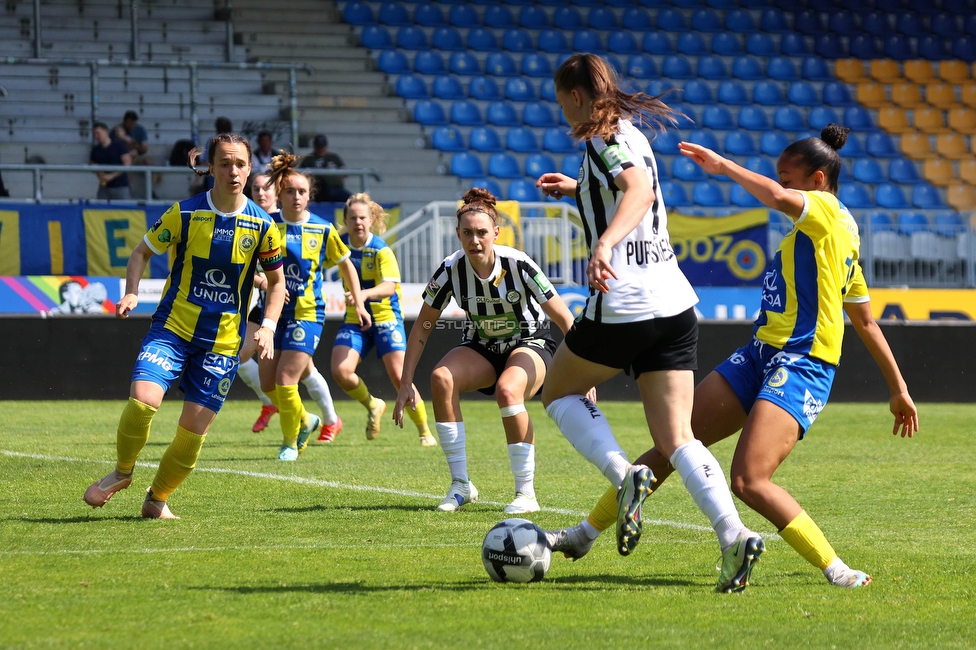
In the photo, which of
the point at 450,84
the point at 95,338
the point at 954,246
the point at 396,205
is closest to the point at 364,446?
the point at 95,338

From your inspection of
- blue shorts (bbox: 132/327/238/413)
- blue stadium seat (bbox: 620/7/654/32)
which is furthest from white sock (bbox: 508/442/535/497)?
blue stadium seat (bbox: 620/7/654/32)

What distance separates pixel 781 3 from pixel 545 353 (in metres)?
22.2

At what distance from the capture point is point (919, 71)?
2620 cm

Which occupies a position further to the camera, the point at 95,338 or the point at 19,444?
the point at 95,338

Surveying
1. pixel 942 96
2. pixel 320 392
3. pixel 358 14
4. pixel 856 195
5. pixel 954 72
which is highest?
pixel 358 14

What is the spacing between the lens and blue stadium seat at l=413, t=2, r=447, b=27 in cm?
2466

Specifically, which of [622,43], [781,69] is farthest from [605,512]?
[781,69]

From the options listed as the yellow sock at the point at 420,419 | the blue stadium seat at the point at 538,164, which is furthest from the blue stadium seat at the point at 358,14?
the yellow sock at the point at 420,419

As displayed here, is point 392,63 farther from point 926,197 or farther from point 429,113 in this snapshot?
point 926,197

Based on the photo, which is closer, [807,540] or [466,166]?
[807,540]

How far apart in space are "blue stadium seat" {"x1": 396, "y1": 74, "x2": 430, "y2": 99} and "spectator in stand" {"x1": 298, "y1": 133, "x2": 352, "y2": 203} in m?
4.23

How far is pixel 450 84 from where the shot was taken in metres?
23.6

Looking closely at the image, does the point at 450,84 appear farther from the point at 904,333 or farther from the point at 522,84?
the point at 904,333

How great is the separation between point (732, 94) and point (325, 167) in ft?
32.9
